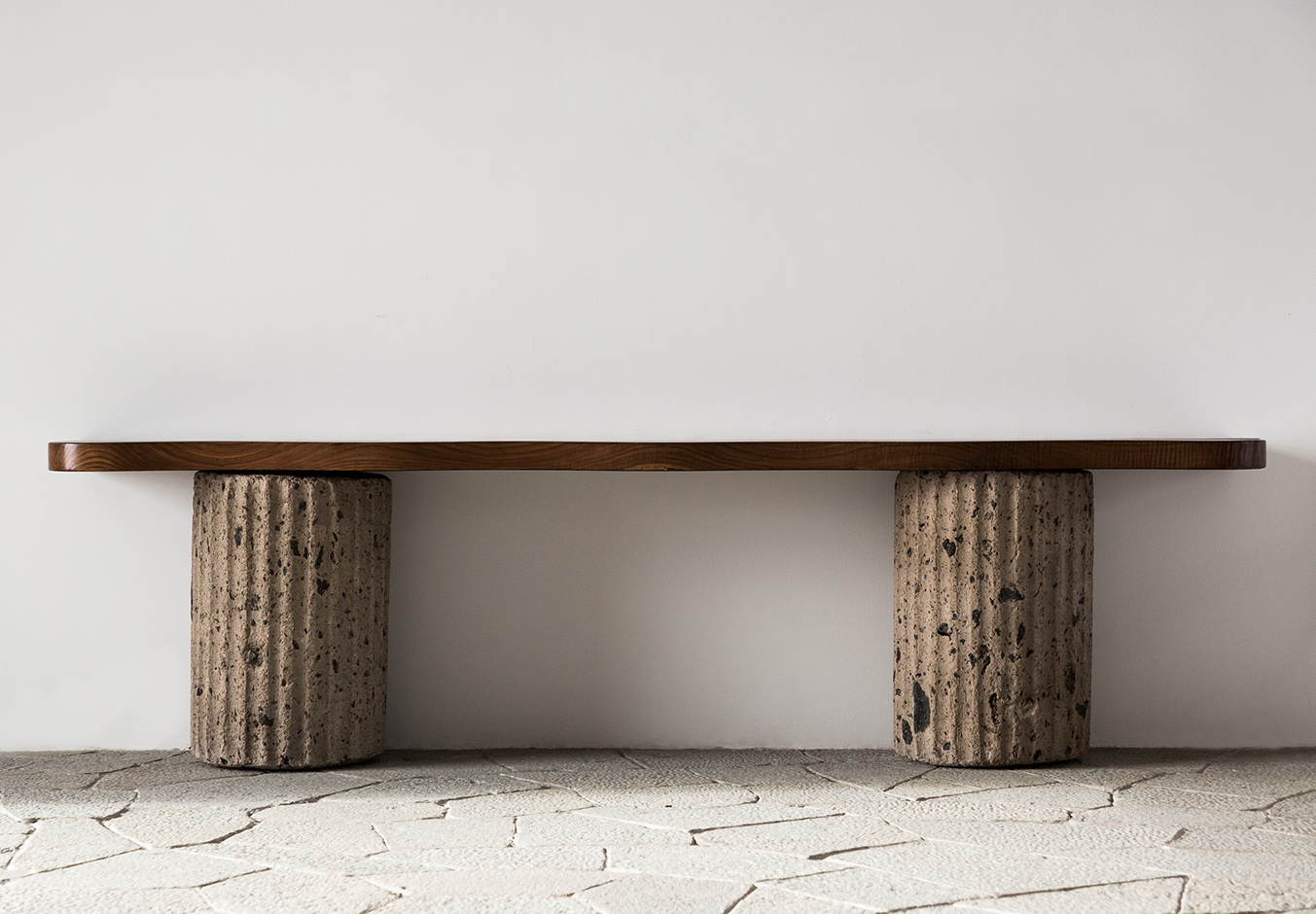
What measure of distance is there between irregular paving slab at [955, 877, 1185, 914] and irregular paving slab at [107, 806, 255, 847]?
Result: 1.27m

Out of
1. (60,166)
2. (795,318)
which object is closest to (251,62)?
(60,166)

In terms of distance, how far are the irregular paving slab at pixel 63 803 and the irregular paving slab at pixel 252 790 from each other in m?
0.05

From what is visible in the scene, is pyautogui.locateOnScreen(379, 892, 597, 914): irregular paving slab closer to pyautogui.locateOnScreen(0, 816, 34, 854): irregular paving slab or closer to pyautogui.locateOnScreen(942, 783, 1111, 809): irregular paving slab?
pyautogui.locateOnScreen(0, 816, 34, 854): irregular paving slab

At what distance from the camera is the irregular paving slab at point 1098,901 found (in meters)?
1.52

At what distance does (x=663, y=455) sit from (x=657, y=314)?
20.7 inches

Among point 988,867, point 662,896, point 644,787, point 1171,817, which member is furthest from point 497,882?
point 1171,817

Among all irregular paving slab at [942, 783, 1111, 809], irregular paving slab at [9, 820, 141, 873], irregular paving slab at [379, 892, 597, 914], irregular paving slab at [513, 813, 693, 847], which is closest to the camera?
irregular paving slab at [379, 892, 597, 914]

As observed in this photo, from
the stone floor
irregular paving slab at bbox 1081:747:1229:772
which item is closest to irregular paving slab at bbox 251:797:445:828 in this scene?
the stone floor

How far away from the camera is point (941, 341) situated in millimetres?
2617

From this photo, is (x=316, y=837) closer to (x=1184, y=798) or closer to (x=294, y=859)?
(x=294, y=859)

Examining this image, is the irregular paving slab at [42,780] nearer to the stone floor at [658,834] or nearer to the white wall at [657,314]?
the stone floor at [658,834]

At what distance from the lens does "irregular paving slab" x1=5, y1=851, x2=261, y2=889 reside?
5.31 ft

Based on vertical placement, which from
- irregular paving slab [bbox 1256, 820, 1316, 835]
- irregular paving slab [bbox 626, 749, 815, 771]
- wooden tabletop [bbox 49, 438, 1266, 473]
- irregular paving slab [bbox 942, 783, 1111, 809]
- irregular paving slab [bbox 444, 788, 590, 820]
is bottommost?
irregular paving slab [bbox 626, 749, 815, 771]

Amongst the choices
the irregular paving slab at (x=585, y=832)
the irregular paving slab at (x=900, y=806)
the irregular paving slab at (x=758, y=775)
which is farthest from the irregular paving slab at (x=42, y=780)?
the irregular paving slab at (x=900, y=806)
